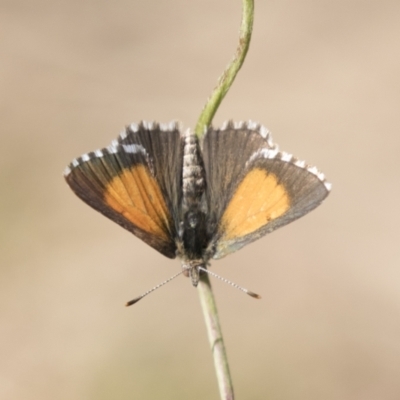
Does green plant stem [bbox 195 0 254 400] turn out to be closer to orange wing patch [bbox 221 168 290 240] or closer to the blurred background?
orange wing patch [bbox 221 168 290 240]

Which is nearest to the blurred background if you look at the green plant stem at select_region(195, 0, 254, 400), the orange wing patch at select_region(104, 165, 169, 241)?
the orange wing patch at select_region(104, 165, 169, 241)

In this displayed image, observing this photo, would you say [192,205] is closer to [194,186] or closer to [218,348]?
[194,186]

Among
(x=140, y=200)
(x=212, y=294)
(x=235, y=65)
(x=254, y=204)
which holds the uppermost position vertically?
(x=140, y=200)

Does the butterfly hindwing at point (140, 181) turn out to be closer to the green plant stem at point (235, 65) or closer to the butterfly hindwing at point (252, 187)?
the butterfly hindwing at point (252, 187)

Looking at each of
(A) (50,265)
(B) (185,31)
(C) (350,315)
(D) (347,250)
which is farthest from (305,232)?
(B) (185,31)

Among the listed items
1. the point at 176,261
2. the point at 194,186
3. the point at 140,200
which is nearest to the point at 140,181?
the point at 140,200

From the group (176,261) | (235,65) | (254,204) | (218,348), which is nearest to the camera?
(218,348)

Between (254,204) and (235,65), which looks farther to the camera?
(254,204)

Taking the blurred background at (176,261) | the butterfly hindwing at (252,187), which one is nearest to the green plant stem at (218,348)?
the butterfly hindwing at (252,187)

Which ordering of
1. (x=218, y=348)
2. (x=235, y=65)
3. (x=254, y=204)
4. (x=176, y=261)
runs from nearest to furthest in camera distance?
(x=218, y=348), (x=235, y=65), (x=254, y=204), (x=176, y=261)
